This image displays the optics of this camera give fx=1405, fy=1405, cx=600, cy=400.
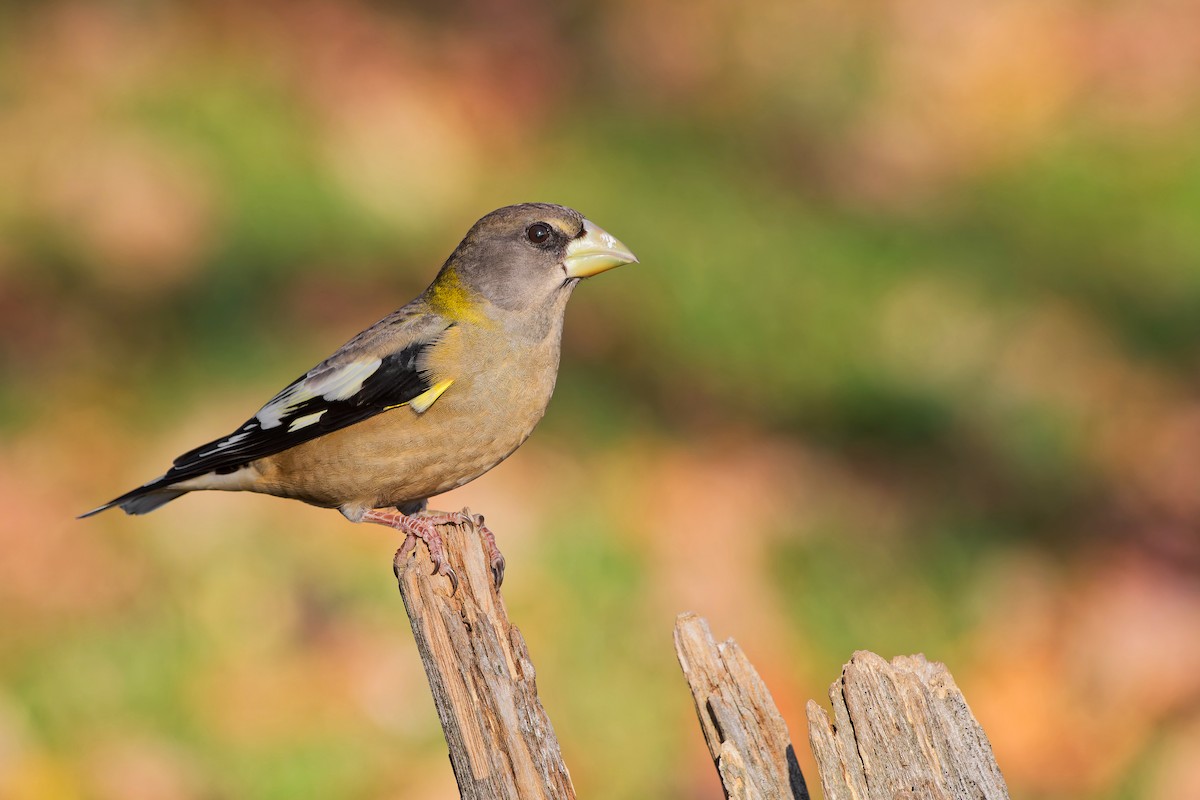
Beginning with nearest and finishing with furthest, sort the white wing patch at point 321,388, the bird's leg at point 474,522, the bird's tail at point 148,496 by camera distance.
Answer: the bird's leg at point 474,522
the white wing patch at point 321,388
the bird's tail at point 148,496

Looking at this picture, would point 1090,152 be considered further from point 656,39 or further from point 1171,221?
point 656,39

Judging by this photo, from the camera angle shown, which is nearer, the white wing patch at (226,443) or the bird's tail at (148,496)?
the white wing patch at (226,443)

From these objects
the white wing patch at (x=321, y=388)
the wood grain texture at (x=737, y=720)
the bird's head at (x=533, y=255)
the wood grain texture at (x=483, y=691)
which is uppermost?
the bird's head at (x=533, y=255)

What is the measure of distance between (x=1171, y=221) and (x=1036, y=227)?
94cm

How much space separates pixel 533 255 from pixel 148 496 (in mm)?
1787

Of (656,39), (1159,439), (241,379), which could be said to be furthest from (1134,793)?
(656,39)

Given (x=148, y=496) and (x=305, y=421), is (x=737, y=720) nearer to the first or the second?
(x=305, y=421)

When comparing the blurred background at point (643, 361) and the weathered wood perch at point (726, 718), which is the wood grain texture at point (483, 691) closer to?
the weathered wood perch at point (726, 718)

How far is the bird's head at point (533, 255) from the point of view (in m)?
5.09

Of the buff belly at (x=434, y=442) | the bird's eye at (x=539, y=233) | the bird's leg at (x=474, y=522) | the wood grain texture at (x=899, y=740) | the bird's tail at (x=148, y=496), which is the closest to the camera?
the wood grain texture at (x=899, y=740)

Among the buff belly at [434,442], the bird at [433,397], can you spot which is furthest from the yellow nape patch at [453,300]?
the buff belly at [434,442]

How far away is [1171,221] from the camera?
10.2m

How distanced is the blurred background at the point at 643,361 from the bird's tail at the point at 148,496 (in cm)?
107

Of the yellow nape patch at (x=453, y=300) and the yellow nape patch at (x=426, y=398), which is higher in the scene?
the yellow nape patch at (x=453, y=300)
